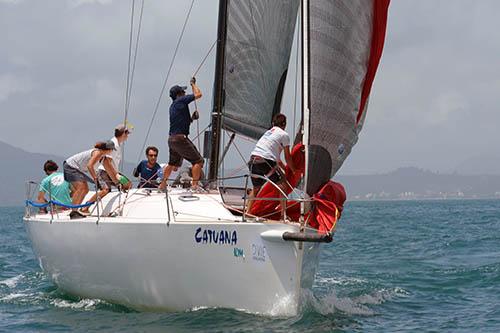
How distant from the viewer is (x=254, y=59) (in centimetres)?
1326

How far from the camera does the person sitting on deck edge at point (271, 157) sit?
1040 cm

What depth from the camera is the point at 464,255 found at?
19016 millimetres

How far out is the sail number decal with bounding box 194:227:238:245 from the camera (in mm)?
9641

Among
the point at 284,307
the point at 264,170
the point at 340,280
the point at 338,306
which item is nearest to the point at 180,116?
the point at 264,170

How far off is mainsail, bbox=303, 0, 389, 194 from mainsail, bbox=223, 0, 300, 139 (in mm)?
2792

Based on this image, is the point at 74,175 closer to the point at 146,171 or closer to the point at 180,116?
the point at 146,171

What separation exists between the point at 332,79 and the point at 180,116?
3.16 metres

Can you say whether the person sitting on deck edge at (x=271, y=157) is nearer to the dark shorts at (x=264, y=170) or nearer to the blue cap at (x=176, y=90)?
the dark shorts at (x=264, y=170)

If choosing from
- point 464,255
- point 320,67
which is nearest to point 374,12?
point 320,67

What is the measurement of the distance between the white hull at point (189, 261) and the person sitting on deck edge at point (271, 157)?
648 mm

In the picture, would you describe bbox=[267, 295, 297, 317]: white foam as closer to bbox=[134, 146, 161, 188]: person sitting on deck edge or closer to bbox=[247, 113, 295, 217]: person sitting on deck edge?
bbox=[247, 113, 295, 217]: person sitting on deck edge

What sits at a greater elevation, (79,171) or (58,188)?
(79,171)

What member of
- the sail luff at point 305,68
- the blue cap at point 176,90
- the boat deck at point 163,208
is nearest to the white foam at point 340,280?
the boat deck at point 163,208

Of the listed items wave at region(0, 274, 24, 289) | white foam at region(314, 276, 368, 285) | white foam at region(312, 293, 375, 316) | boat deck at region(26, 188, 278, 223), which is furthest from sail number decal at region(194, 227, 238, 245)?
wave at region(0, 274, 24, 289)
